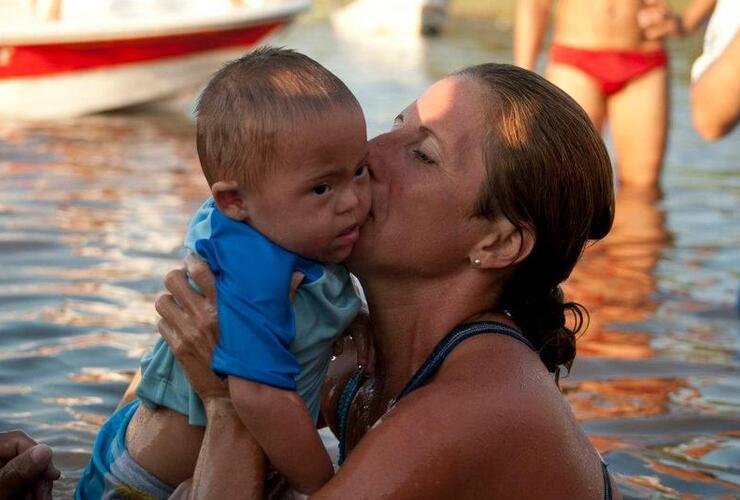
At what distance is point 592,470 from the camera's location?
2912 mm

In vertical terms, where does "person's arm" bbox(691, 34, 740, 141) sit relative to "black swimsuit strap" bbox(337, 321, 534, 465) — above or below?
below

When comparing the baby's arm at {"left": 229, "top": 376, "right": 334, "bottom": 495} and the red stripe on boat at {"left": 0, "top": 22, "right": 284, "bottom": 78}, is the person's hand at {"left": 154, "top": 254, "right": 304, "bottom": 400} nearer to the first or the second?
the baby's arm at {"left": 229, "top": 376, "right": 334, "bottom": 495}

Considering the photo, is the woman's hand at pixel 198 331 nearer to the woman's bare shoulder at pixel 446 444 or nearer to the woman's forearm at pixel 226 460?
the woman's forearm at pixel 226 460

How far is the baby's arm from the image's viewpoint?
2711mm

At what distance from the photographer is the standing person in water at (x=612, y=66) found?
8094 millimetres

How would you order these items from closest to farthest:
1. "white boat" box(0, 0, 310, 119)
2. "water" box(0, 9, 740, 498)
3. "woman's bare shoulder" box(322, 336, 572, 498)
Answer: "woman's bare shoulder" box(322, 336, 572, 498)
"water" box(0, 9, 740, 498)
"white boat" box(0, 0, 310, 119)

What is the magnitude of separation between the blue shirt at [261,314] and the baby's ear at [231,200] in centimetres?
2

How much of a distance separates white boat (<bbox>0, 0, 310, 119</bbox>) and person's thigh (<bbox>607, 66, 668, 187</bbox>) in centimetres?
491

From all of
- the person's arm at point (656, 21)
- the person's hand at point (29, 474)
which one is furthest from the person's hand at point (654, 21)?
the person's hand at point (29, 474)

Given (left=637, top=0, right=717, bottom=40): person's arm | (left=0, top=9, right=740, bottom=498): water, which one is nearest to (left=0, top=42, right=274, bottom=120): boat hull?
(left=0, top=9, right=740, bottom=498): water

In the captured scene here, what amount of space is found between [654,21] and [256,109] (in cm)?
583

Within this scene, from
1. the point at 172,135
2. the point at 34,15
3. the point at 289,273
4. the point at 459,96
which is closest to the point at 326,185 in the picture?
the point at 289,273

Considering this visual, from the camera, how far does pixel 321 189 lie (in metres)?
2.80

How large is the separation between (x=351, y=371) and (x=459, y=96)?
0.83m
